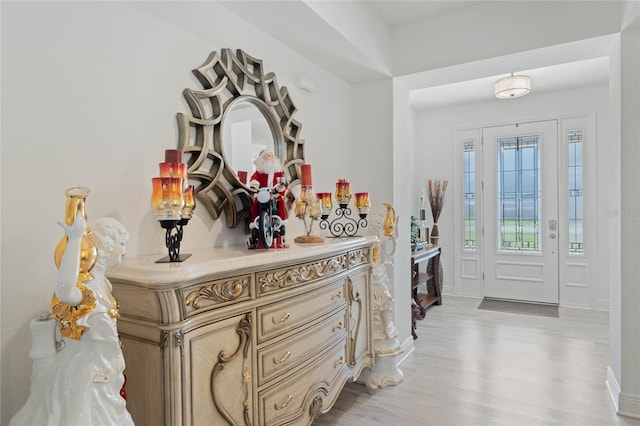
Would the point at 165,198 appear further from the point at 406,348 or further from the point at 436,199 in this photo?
the point at 436,199

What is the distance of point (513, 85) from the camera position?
12.5 ft

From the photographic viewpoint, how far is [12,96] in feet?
3.94

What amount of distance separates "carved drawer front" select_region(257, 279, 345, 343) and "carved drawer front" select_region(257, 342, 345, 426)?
23 centimetres

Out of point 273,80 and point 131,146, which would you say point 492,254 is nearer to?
point 273,80

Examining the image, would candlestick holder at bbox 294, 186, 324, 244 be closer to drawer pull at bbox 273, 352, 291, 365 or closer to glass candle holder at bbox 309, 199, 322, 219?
glass candle holder at bbox 309, 199, 322, 219

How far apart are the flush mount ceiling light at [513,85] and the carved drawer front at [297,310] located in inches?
119

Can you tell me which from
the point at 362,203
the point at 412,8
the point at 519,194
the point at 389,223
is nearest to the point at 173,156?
the point at 362,203

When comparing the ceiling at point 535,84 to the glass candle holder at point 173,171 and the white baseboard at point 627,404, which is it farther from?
the glass candle holder at point 173,171

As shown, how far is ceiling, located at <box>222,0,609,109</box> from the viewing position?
6.66ft

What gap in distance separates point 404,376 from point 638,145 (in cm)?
217

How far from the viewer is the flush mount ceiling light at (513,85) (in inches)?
149

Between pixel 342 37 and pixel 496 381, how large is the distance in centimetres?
261

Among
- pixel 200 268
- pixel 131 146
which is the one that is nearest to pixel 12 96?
pixel 131 146

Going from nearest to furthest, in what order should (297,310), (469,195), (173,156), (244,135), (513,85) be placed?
(173,156), (297,310), (244,135), (513,85), (469,195)
